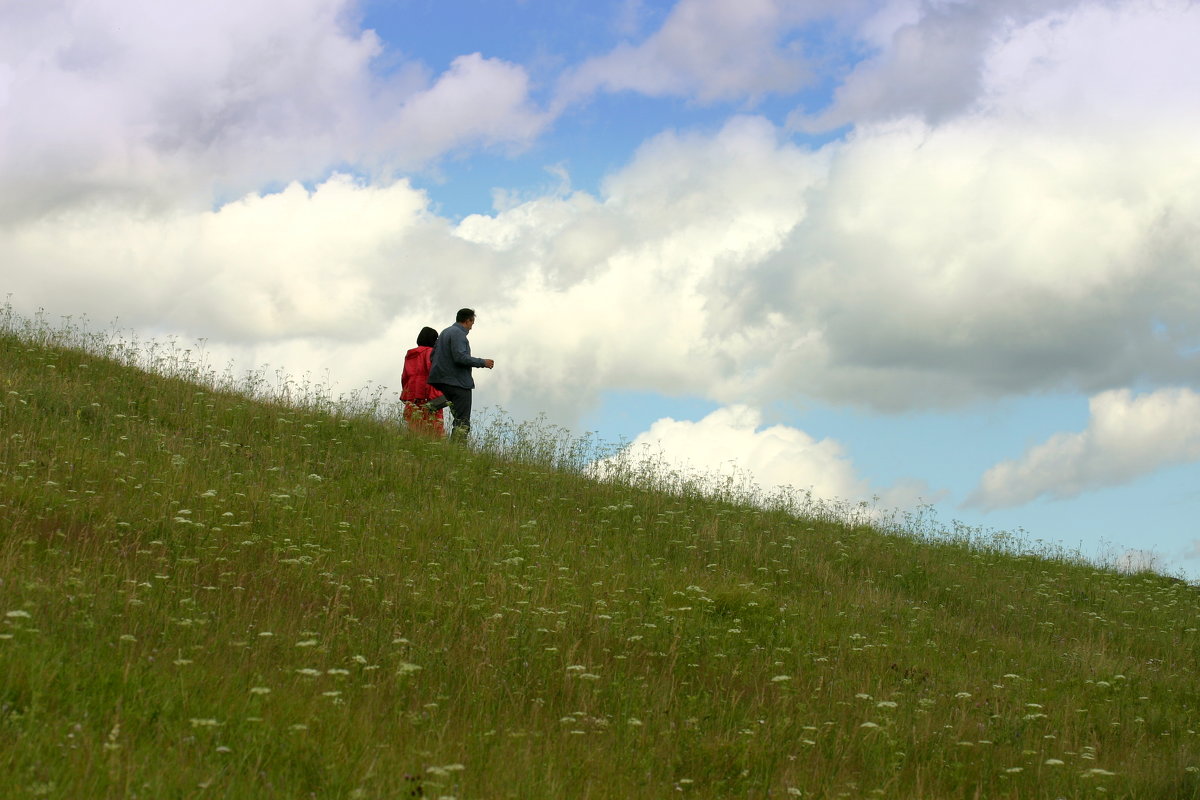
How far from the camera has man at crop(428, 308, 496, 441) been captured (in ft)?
51.7

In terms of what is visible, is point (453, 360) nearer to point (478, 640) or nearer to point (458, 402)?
point (458, 402)

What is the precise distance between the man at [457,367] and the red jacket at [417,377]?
1.82 ft

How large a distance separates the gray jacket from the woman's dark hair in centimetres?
101

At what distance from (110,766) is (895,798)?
4.40 meters

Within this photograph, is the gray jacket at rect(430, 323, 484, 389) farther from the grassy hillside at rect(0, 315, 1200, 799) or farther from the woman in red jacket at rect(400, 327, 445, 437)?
the grassy hillside at rect(0, 315, 1200, 799)

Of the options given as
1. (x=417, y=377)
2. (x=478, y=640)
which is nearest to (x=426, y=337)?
(x=417, y=377)

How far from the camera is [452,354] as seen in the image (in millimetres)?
15773

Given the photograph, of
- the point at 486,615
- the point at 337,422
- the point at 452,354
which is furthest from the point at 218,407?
the point at 486,615

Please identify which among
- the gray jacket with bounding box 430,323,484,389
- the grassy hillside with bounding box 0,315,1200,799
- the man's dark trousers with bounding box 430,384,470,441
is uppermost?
the gray jacket with bounding box 430,323,484,389

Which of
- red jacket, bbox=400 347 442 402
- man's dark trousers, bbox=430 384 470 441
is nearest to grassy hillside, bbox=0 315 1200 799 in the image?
man's dark trousers, bbox=430 384 470 441

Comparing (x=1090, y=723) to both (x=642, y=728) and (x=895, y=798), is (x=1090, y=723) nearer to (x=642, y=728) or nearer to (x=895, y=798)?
(x=895, y=798)

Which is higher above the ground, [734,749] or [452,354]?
[452,354]

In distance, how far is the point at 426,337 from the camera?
1700cm

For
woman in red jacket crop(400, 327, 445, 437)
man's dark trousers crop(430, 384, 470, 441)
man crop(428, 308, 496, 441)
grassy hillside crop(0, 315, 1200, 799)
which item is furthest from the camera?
woman in red jacket crop(400, 327, 445, 437)
